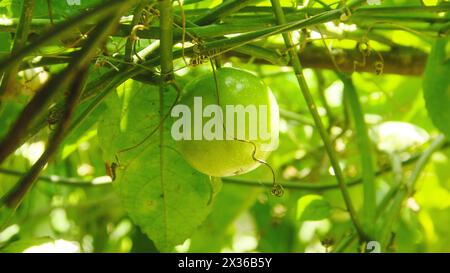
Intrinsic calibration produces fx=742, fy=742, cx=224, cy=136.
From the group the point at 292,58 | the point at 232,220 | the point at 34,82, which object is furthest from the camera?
the point at 232,220

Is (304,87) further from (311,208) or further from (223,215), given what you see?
(223,215)

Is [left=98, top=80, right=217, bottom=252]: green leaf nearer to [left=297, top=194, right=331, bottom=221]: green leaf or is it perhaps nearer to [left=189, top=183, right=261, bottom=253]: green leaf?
[left=297, top=194, right=331, bottom=221]: green leaf

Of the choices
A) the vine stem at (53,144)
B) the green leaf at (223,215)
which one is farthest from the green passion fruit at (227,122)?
the green leaf at (223,215)

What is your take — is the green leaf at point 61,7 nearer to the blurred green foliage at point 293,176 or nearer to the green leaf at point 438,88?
the blurred green foliage at point 293,176

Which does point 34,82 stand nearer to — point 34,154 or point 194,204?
point 34,154

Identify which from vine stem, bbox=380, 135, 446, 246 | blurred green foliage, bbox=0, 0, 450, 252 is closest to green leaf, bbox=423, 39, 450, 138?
blurred green foliage, bbox=0, 0, 450, 252

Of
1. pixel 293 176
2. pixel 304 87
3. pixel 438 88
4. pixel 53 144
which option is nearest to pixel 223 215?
pixel 293 176

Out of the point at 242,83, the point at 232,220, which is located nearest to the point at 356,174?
the point at 232,220
